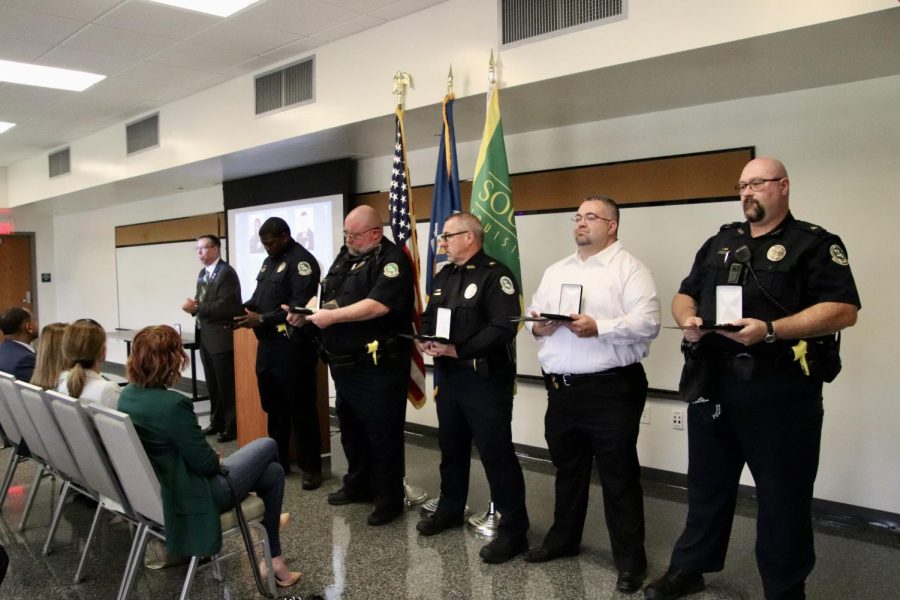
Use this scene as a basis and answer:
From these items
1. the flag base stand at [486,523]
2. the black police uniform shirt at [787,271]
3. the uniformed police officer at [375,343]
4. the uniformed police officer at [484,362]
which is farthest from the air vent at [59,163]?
the black police uniform shirt at [787,271]

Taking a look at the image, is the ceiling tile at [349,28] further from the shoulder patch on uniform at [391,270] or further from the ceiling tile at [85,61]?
the shoulder patch on uniform at [391,270]

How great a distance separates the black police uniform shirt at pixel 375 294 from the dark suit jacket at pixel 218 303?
1.48 metres

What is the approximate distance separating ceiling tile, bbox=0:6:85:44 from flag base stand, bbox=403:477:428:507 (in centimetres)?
349

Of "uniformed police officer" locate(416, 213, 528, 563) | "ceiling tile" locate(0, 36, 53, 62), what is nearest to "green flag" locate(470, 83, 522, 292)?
"uniformed police officer" locate(416, 213, 528, 563)

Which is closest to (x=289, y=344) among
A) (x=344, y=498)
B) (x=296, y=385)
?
(x=296, y=385)

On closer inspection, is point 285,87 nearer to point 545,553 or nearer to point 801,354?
point 545,553

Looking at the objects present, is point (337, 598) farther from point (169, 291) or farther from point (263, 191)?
point (169, 291)

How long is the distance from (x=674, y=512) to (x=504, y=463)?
120 cm

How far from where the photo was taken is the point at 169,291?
7.83m

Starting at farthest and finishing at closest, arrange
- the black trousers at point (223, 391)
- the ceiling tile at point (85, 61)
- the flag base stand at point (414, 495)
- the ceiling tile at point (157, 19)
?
the black trousers at point (223, 391) → the ceiling tile at point (85, 61) → the ceiling tile at point (157, 19) → the flag base stand at point (414, 495)

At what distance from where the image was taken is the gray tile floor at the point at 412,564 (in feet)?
8.81

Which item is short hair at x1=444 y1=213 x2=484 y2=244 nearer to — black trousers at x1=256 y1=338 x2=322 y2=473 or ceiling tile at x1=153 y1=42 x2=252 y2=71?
black trousers at x1=256 y1=338 x2=322 y2=473

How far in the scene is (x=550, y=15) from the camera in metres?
3.32

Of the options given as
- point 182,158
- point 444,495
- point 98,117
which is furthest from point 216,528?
point 98,117
